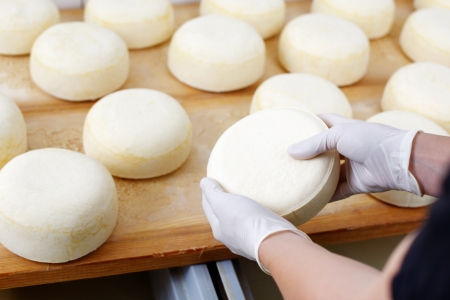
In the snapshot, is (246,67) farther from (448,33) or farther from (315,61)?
(448,33)

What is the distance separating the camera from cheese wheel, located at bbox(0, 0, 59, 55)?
2.23 meters

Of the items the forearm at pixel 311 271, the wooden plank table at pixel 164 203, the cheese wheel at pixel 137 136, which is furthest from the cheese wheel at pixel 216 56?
the forearm at pixel 311 271

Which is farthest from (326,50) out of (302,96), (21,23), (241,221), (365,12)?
(21,23)

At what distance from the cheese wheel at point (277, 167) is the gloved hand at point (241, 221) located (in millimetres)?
46

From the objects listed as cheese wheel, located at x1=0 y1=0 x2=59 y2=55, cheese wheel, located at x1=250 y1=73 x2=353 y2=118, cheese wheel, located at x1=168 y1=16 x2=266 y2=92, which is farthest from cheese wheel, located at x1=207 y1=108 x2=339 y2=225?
cheese wheel, located at x1=0 y1=0 x2=59 y2=55

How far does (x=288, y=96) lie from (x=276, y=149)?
26.1 inches

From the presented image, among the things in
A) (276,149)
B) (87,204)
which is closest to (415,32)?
(276,149)

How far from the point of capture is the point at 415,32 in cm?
261

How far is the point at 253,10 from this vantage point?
2580 mm

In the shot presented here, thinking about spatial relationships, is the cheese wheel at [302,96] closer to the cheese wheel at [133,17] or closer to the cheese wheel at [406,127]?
the cheese wheel at [406,127]

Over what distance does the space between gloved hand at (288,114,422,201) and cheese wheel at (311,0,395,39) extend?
148 centimetres

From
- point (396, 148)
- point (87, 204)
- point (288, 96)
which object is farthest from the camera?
point (288, 96)

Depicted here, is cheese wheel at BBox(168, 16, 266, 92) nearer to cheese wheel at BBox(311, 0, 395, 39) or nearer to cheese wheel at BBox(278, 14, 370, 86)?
cheese wheel at BBox(278, 14, 370, 86)

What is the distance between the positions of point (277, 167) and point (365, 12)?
1694mm
